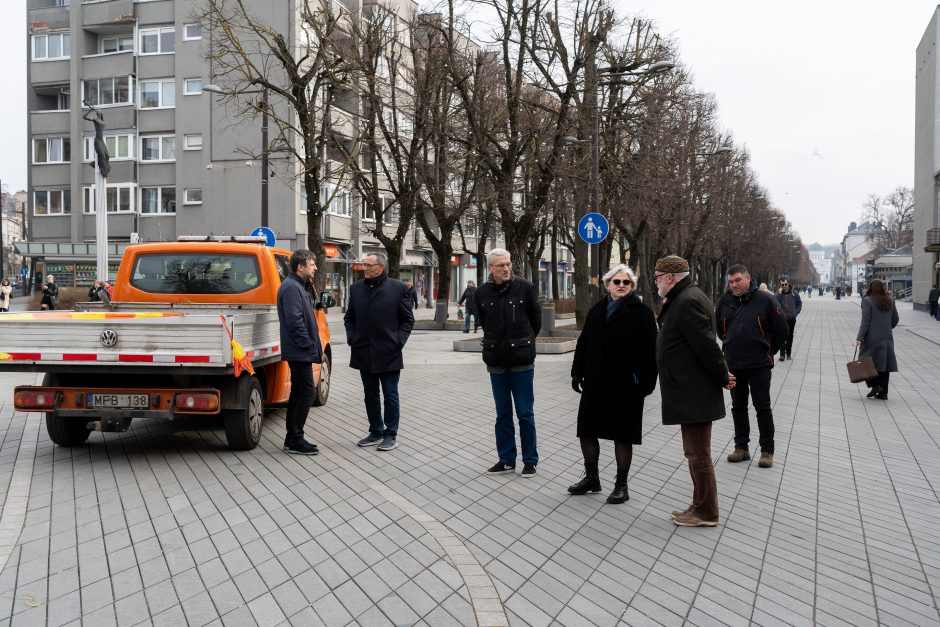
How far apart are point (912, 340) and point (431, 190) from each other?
15.9 metres

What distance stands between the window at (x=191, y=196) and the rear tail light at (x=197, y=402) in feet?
114

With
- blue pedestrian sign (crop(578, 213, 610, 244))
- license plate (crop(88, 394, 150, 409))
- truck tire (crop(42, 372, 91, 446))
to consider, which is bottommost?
truck tire (crop(42, 372, 91, 446))

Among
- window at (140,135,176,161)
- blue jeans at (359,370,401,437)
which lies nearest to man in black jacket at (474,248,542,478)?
blue jeans at (359,370,401,437)

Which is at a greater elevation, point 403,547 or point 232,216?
point 232,216

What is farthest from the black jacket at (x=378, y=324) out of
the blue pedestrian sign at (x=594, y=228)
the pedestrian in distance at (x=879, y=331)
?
the blue pedestrian sign at (x=594, y=228)

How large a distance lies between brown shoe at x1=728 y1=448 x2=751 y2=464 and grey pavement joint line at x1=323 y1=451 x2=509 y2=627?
3.12 meters

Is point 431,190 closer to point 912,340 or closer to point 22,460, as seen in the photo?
point 912,340

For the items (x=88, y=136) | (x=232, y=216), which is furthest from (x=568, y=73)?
(x=88, y=136)

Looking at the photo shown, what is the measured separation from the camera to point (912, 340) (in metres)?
24.6

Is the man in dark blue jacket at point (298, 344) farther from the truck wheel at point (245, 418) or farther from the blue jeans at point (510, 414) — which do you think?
the blue jeans at point (510, 414)

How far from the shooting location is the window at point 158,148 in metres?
39.4

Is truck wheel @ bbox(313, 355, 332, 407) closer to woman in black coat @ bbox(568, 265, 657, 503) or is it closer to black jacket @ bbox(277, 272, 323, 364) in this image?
black jacket @ bbox(277, 272, 323, 364)

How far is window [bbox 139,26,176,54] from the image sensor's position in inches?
1556

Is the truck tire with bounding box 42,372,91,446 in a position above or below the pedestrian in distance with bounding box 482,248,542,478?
below
